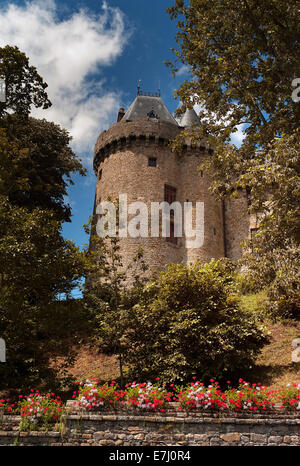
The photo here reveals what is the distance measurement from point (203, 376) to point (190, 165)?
63.4ft

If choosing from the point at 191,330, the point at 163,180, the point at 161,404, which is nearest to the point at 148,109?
the point at 163,180

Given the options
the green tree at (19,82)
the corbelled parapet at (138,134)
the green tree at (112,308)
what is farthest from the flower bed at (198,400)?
the corbelled parapet at (138,134)

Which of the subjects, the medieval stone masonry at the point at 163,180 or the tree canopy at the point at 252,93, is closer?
the tree canopy at the point at 252,93

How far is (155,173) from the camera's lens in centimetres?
2698

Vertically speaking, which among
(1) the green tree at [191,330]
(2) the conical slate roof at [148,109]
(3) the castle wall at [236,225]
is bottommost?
(1) the green tree at [191,330]

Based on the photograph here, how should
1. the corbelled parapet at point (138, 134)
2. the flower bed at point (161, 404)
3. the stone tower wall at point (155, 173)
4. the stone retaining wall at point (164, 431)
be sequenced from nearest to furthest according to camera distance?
the stone retaining wall at point (164, 431)
the flower bed at point (161, 404)
the stone tower wall at point (155, 173)
the corbelled parapet at point (138, 134)

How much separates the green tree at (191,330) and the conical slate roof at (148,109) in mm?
19582

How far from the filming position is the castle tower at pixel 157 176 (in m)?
25.9

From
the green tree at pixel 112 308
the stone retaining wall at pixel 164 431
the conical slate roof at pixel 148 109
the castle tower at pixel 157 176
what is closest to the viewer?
the stone retaining wall at pixel 164 431

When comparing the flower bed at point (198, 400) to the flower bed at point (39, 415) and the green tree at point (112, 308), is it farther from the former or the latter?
the green tree at point (112, 308)

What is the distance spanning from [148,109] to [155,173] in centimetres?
721

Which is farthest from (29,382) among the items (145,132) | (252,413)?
(145,132)

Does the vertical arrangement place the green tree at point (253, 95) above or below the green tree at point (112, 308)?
above

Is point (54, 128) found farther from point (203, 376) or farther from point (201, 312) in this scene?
point (203, 376)
